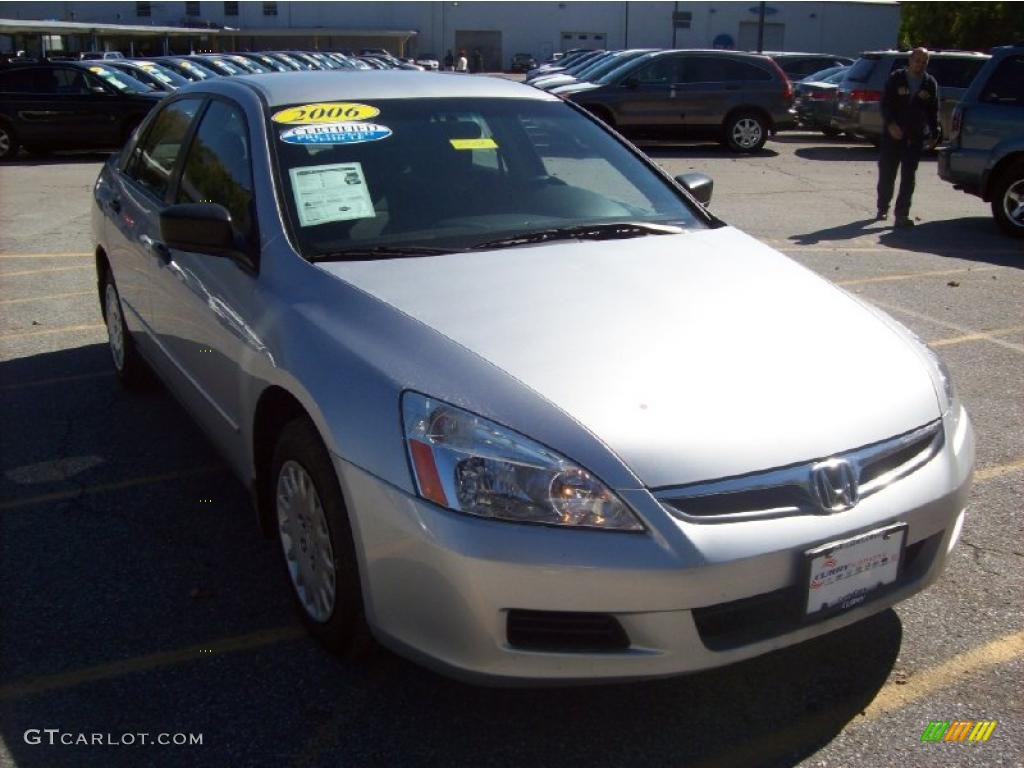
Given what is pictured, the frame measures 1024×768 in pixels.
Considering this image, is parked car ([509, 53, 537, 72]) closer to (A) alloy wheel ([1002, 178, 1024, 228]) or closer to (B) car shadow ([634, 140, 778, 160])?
(B) car shadow ([634, 140, 778, 160])

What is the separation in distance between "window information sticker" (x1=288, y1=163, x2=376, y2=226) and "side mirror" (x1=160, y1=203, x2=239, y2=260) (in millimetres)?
242

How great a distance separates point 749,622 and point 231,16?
7748 cm

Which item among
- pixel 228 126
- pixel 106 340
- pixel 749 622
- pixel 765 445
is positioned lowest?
pixel 106 340

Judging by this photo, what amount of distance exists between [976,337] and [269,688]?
530 centimetres

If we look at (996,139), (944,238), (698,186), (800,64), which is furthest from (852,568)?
(800,64)

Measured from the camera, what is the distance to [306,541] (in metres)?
3.18

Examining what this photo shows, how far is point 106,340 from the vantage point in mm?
Result: 6672

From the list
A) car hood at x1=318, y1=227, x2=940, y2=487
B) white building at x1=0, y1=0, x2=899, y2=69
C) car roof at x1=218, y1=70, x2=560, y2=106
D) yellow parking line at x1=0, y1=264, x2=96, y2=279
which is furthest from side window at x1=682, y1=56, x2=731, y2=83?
white building at x1=0, y1=0, x2=899, y2=69

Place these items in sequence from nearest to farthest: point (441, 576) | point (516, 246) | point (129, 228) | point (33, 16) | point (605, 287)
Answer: point (441, 576) → point (605, 287) → point (516, 246) → point (129, 228) → point (33, 16)

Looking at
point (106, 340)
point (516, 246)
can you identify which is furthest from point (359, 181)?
point (106, 340)

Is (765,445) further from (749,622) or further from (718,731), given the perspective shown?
(718,731)

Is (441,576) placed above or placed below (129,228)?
below

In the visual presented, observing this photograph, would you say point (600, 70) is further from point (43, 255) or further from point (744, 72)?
point (43, 255)

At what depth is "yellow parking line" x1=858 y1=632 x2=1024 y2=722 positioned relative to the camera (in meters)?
2.96
